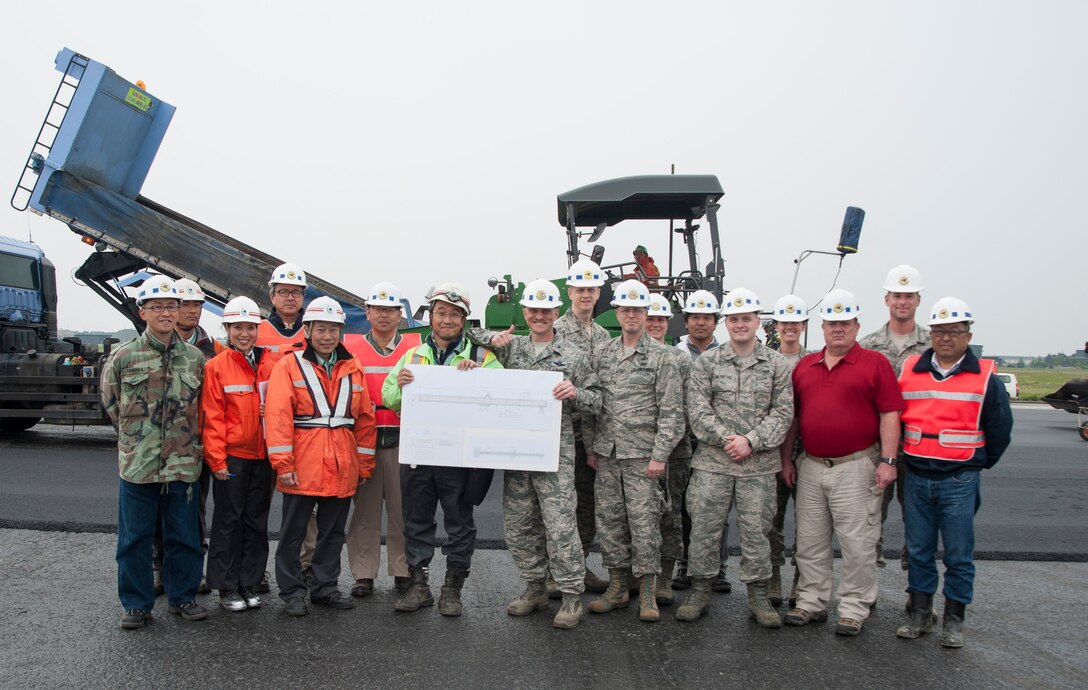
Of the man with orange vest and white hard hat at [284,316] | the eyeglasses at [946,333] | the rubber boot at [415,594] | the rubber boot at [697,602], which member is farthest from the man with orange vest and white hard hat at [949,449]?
the man with orange vest and white hard hat at [284,316]

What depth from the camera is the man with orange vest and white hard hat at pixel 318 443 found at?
14.4 ft

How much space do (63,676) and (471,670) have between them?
1.89 metres

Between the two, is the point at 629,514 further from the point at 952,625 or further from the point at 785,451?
the point at 952,625

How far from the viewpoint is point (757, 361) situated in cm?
453

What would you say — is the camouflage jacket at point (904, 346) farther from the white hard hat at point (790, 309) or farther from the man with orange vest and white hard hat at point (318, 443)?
the man with orange vest and white hard hat at point (318, 443)

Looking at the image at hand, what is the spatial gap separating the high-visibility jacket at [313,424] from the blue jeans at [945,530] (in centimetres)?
334

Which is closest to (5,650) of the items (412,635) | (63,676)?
(63,676)

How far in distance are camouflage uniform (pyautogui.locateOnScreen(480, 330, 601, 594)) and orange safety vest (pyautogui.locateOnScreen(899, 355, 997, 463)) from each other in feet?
6.05

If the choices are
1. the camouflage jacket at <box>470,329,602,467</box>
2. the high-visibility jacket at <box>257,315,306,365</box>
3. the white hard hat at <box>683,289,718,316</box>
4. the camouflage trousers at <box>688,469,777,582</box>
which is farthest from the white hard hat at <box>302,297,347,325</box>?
the white hard hat at <box>683,289,718,316</box>

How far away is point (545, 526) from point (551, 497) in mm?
193

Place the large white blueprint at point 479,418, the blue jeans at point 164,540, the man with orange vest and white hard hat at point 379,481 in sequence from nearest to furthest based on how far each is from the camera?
the blue jeans at point 164,540
the large white blueprint at point 479,418
the man with orange vest and white hard hat at point 379,481

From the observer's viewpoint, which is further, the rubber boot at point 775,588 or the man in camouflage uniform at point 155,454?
the rubber boot at point 775,588

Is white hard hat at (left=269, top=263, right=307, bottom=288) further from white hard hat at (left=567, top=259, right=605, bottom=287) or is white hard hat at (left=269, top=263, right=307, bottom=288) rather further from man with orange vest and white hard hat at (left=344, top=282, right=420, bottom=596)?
white hard hat at (left=567, top=259, right=605, bottom=287)

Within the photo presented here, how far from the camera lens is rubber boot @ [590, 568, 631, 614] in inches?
179
